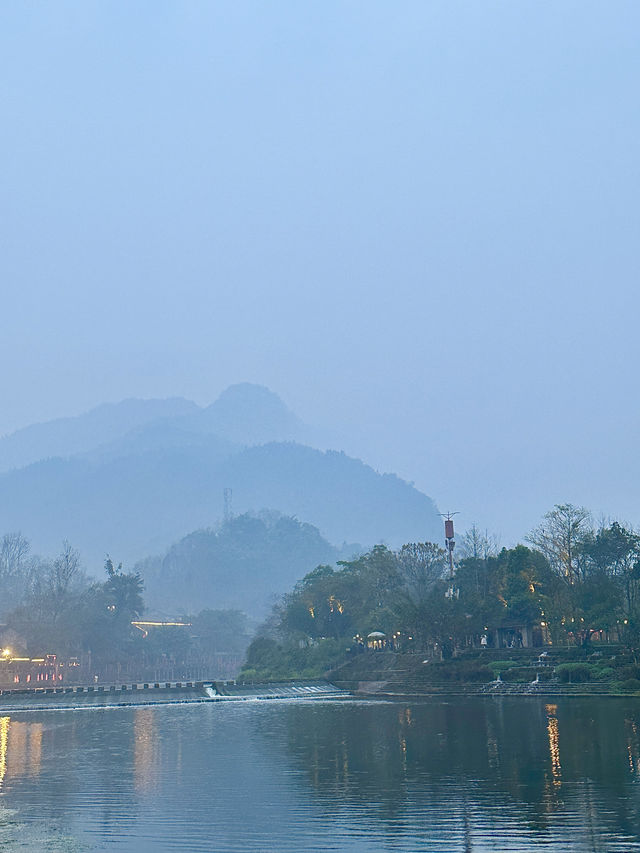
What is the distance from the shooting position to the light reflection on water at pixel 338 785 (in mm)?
19984

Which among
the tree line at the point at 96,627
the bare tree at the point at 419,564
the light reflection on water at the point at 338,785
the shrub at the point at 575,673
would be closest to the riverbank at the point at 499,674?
the shrub at the point at 575,673

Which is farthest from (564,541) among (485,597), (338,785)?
(338,785)

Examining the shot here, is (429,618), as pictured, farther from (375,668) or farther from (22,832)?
(22,832)

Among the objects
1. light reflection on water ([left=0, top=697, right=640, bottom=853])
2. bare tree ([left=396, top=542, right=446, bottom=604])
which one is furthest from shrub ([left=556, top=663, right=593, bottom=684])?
bare tree ([left=396, top=542, right=446, bottom=604])

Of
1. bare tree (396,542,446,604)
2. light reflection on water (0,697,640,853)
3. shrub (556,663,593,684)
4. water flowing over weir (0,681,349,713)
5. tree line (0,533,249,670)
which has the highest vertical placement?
bare tree (396,542,446,604)

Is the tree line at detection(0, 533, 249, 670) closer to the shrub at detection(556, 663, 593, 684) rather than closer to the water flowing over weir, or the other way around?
the water flowing over weir

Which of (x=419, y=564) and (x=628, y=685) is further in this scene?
(x=419, y=564)

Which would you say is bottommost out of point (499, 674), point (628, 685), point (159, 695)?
point (159, 695)

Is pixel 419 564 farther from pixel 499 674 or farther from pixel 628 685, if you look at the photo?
pixel 628 685

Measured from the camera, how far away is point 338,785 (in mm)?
27000

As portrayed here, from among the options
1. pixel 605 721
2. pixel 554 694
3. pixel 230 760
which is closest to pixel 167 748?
pixel 230 760

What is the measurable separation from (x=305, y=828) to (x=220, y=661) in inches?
6292

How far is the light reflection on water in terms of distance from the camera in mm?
19984

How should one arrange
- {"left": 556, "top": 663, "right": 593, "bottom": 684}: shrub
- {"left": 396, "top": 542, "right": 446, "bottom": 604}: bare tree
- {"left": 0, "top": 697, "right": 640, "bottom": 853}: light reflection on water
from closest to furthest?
{"left": 0, "top": 697, "right": 640, "bottom": 853}: light reflection on water < {"left": 556, "top": 663, "right": 593, "bottom": 684}: shrub < {"left": 396, "top": 542, "right": 446, "bottom": 604}: bare tree
